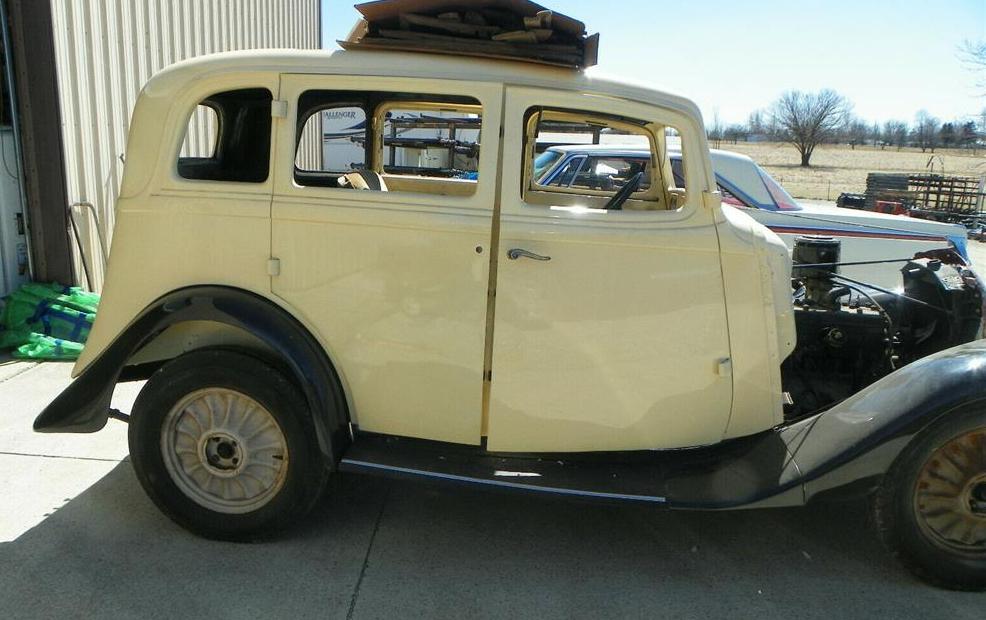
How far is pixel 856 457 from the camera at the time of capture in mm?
2990

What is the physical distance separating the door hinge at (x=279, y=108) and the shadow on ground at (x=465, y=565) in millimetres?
1879

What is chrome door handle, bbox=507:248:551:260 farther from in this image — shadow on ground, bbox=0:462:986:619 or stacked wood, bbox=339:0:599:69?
shadow on ground, bbox=0:462:986:619

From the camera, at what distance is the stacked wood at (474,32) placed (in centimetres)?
310

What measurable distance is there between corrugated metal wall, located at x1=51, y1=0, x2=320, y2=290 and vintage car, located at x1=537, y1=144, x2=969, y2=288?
454 centimetres

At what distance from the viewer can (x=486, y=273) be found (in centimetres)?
310

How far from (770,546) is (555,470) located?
3.66ft

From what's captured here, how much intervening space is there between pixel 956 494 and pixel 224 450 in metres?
3.09

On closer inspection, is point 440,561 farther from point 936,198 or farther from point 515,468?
point 936,198

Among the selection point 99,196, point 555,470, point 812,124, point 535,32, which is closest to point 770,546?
point 555,470

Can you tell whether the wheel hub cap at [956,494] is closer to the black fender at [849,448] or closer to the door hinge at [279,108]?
the black fender at [849,448]

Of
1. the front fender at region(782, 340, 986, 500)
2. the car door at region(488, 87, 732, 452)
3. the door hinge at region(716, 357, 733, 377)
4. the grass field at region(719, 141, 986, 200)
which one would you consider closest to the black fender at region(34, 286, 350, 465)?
the car door at region(488, 87, 732, 452)

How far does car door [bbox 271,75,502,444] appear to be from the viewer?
310 centimetres

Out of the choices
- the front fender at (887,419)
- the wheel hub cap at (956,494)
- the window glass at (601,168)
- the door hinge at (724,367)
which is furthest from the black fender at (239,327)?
the window glass at (601,168)

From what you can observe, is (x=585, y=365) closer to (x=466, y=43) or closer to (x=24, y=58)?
(x=466, y=43)
